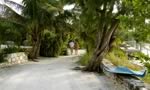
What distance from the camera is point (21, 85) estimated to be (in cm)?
1055

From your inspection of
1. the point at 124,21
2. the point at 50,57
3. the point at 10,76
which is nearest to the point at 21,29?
the point at 50,57

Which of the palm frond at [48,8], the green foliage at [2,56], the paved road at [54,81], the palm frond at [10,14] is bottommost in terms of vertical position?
the paved road at [54,81]

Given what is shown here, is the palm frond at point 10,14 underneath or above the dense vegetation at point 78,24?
above

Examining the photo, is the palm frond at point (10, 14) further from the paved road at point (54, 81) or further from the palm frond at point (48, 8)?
the paved road at point (54, 81)

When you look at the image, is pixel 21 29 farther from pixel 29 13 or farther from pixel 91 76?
pixel 91 76

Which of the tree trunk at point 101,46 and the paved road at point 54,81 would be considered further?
the tree trunk at point 101,46

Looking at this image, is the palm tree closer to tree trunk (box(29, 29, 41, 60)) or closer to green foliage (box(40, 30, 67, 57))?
tree trunk (box(29, 29, 41, 60))

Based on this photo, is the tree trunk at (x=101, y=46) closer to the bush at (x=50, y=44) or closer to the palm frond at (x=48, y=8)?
the palm frond at (x=48, y=8)

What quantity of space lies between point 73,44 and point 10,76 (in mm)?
14597

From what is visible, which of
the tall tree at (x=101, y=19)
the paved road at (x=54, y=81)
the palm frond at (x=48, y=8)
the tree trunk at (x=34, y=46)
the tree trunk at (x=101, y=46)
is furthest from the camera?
the tree trunk at (x=34, y=46)

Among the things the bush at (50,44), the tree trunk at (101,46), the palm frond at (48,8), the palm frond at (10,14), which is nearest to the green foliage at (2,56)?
the palm frond at (10,14)

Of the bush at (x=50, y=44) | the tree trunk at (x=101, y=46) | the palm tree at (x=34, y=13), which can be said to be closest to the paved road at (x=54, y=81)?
the tree trunk at (x=101, y=46)

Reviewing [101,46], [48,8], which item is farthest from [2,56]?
[101,46]

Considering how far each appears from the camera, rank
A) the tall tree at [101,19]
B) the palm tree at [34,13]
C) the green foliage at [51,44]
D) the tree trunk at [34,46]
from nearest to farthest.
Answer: the tall tree at [101,19] → the palm tree at [34,13] → the tree trunk at [34,46] → the green foliage at [51,44]
